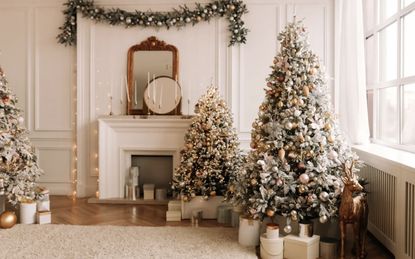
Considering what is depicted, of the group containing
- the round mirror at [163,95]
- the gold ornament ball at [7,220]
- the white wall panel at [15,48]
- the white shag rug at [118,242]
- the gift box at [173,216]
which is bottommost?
the white shag rug at [118,242]

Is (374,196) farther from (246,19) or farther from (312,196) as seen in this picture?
(246,19)

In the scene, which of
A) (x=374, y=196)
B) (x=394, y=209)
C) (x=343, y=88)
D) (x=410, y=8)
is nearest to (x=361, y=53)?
(x=343, y=88)

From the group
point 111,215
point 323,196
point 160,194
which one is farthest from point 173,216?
point 323,196

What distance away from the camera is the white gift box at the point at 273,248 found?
376 cm

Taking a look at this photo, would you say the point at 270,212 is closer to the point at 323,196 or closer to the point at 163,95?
the point at 323,196

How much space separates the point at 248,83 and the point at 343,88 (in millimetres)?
→ 1270

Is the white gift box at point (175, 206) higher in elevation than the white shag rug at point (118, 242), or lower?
higher

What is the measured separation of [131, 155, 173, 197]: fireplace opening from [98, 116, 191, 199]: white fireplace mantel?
0.22 m

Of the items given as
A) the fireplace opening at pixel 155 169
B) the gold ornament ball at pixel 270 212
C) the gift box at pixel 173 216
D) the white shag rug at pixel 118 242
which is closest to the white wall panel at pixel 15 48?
the fireplace opening at pixel 155 169

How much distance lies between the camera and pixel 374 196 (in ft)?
14.0

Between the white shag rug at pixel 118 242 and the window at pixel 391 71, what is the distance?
1.84 m

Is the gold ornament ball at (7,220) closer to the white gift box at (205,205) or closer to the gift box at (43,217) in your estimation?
the gift box at (43,217)

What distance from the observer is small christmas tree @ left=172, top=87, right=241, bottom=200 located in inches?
197

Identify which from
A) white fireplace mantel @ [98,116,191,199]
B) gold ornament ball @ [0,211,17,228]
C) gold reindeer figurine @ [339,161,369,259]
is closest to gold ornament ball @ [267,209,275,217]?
gold reindeer figurine @ [339,161,369,259]
